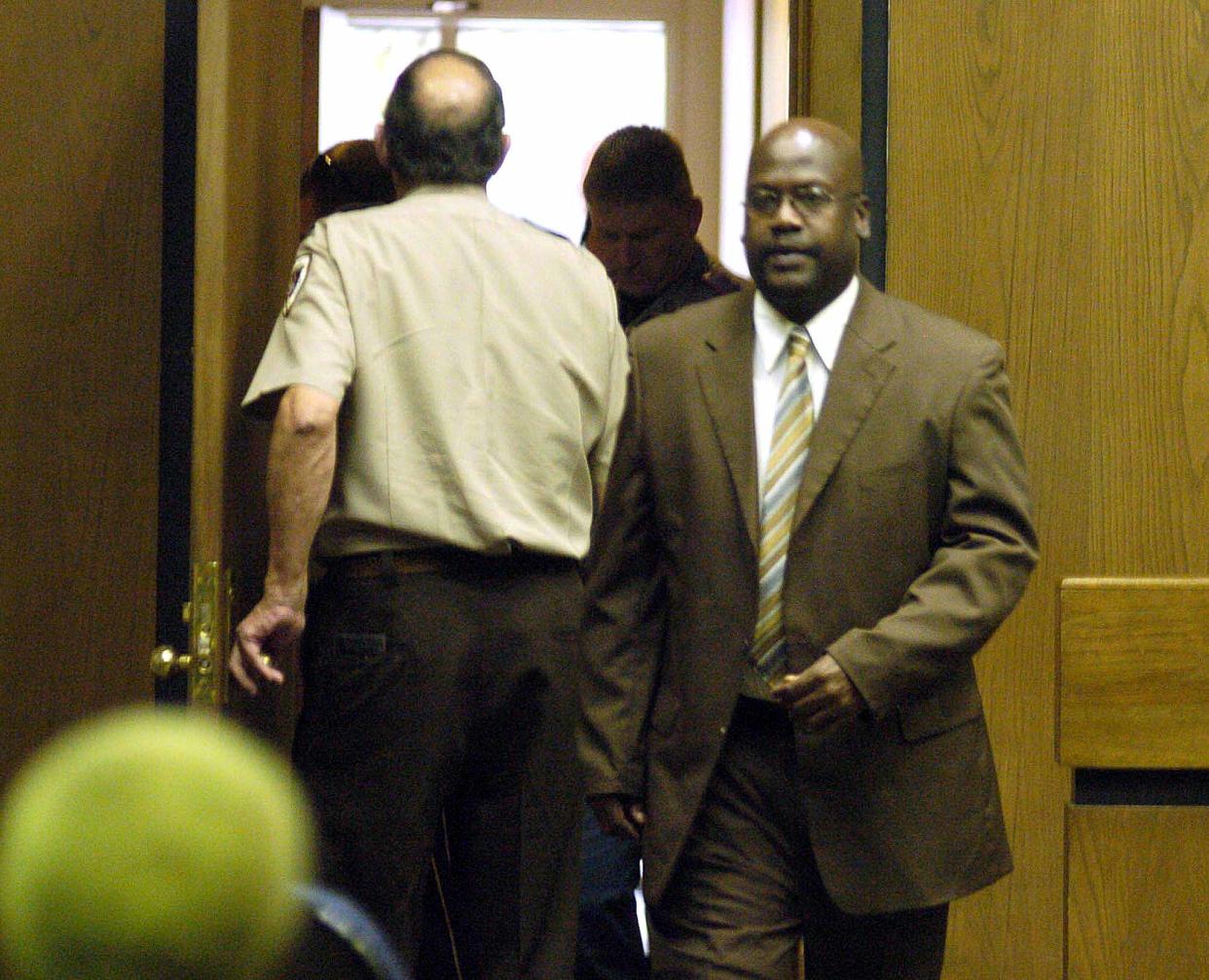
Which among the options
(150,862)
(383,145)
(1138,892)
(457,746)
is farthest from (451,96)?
(150,862)

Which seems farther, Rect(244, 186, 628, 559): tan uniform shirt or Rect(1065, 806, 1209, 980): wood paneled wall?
Rect(1065, 806, 1209, 980): wood paneled wall

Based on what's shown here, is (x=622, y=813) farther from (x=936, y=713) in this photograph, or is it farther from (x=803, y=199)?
(x=803, y=199)

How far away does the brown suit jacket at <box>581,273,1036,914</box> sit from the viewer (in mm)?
2701

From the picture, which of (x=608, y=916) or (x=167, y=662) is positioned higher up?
→ (x=167, y=662)

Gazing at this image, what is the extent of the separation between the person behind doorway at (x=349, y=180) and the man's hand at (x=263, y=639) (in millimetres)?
1333

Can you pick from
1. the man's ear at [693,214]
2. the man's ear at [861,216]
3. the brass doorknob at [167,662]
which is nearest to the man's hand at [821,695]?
the man's ear at [861,216]

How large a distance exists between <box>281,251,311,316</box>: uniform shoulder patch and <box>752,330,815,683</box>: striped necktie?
76 cm

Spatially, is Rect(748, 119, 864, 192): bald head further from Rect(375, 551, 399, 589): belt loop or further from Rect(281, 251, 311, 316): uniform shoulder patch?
Rect(375, 551, 399, 589): belt loop

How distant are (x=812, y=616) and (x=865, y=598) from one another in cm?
9

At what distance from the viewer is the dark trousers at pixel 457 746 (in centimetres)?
282

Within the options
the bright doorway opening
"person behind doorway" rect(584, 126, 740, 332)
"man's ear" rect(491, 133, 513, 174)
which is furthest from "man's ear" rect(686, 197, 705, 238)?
the bright doorway opening

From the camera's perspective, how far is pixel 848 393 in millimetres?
2766

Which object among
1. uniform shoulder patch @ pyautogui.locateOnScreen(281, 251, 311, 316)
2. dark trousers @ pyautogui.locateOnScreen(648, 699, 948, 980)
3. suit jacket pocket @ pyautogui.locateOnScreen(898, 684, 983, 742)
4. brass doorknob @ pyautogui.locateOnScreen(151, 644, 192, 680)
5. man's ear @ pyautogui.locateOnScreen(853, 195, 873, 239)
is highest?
man's ear @ pyautogui.locateOnScreen(853, 195, 873, 239)

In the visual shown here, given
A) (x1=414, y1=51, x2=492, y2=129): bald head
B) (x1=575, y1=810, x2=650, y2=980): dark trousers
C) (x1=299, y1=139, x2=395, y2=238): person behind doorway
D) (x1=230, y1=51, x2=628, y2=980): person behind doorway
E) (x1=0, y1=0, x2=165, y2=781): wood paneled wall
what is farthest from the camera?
(x1=575, y1=810, x2=650, y2=980): dark trousers
